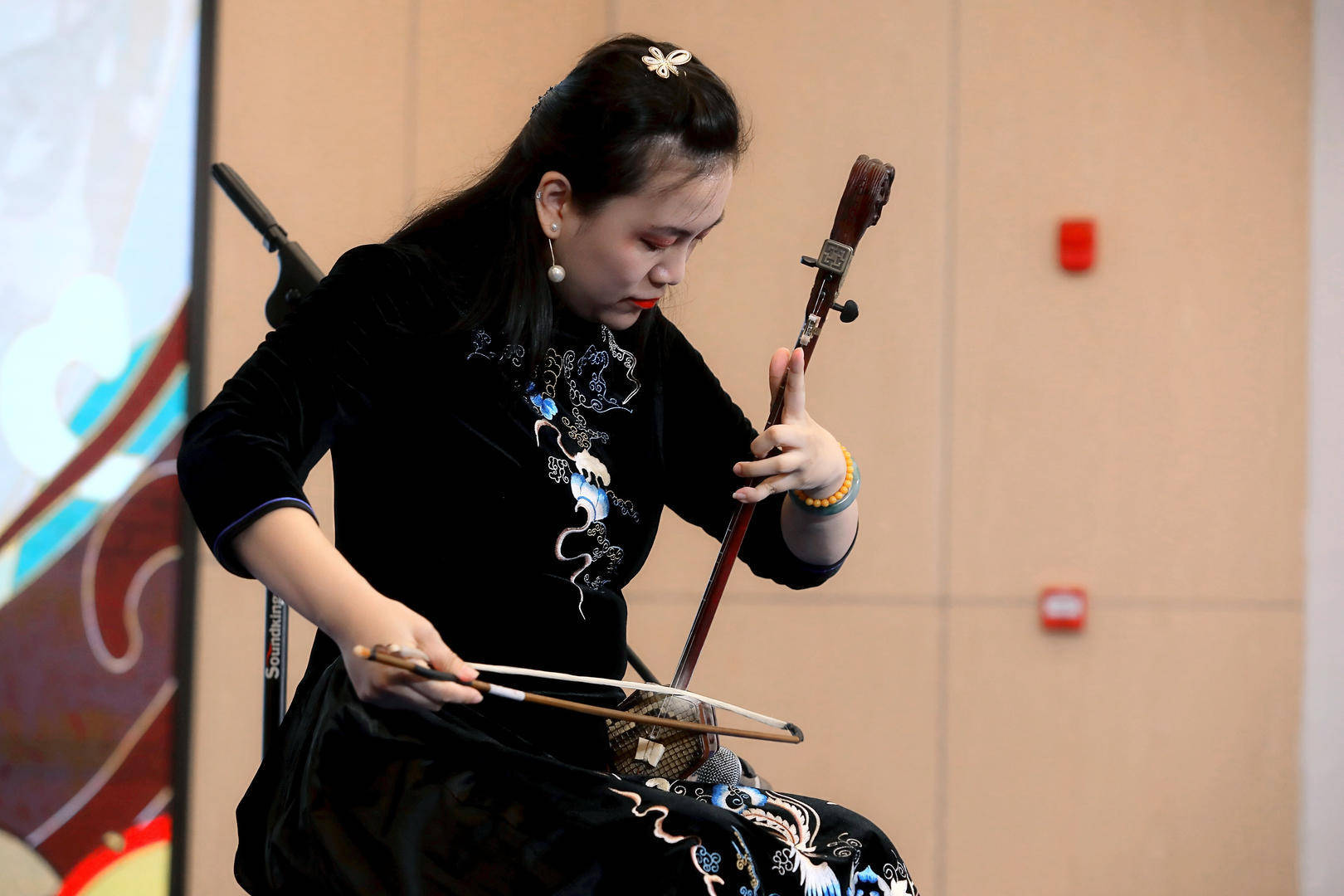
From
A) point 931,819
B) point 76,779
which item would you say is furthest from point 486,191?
point 931,819

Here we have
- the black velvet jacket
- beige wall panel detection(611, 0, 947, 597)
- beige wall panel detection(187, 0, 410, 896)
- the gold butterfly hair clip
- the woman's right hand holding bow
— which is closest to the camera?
the woman's right hand holding bow

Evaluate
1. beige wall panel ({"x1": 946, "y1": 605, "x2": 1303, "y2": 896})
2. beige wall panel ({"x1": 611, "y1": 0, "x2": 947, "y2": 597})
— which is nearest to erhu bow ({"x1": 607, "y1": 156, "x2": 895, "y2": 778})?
beige wall panel ({"x1": 611, "y1": 0, "x2": 947, "y2": 597})

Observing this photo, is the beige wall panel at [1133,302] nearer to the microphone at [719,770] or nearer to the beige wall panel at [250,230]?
the beige wall panel at [250,230]

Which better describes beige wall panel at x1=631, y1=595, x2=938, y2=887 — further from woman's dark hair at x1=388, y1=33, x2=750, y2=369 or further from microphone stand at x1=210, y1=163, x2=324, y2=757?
woman's dark hair at x1=388, y1=33, x2=750, y2=369

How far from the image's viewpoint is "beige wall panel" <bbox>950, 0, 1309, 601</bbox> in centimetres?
237

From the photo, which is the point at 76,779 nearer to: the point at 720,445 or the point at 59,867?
the point at 59,867

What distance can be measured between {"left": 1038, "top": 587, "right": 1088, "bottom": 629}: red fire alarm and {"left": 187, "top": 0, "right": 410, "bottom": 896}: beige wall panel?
1405 millimetres

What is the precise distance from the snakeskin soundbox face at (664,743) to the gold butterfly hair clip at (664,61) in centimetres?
56

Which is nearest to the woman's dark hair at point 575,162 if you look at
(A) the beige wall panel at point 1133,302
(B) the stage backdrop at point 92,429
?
(B) the stage backdrop at point 92,429

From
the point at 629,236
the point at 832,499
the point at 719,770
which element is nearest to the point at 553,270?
the point at 629,236

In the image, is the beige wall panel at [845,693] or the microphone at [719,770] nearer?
the microphone at [719,770]

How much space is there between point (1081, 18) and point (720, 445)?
1633 millimetres

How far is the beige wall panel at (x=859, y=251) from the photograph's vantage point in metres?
2.46

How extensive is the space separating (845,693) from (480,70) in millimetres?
1459
